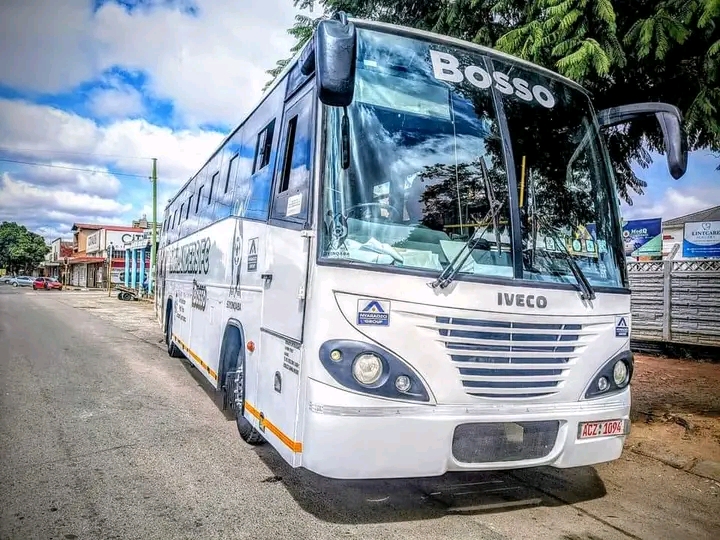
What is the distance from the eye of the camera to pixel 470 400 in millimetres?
3432

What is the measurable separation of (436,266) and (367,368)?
762 millimetres

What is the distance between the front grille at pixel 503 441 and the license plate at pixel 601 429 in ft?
0.72

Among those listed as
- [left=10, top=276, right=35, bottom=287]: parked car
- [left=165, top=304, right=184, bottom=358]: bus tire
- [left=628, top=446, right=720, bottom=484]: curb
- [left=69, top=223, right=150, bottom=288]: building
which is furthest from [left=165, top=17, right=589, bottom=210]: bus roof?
[left=10, top=276, right=35, bottom=287]: parked car

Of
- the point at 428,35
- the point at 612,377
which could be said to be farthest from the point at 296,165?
the point at 612,377

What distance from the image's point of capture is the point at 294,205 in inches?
155

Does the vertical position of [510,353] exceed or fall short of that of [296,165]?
it falls short

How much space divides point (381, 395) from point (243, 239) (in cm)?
256

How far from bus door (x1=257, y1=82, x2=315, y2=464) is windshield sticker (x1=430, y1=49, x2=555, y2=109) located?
902 millimetres

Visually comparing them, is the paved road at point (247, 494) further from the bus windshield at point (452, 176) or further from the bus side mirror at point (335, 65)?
the bus side mirror at point (335, 65)

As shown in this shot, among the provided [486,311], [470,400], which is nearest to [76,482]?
[470,400]

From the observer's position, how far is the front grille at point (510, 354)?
3414 mm

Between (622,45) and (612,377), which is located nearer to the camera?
(612,377)

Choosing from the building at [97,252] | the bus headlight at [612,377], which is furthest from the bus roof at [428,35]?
the building at [97,252]

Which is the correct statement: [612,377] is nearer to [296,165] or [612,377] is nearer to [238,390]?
[296,165]
